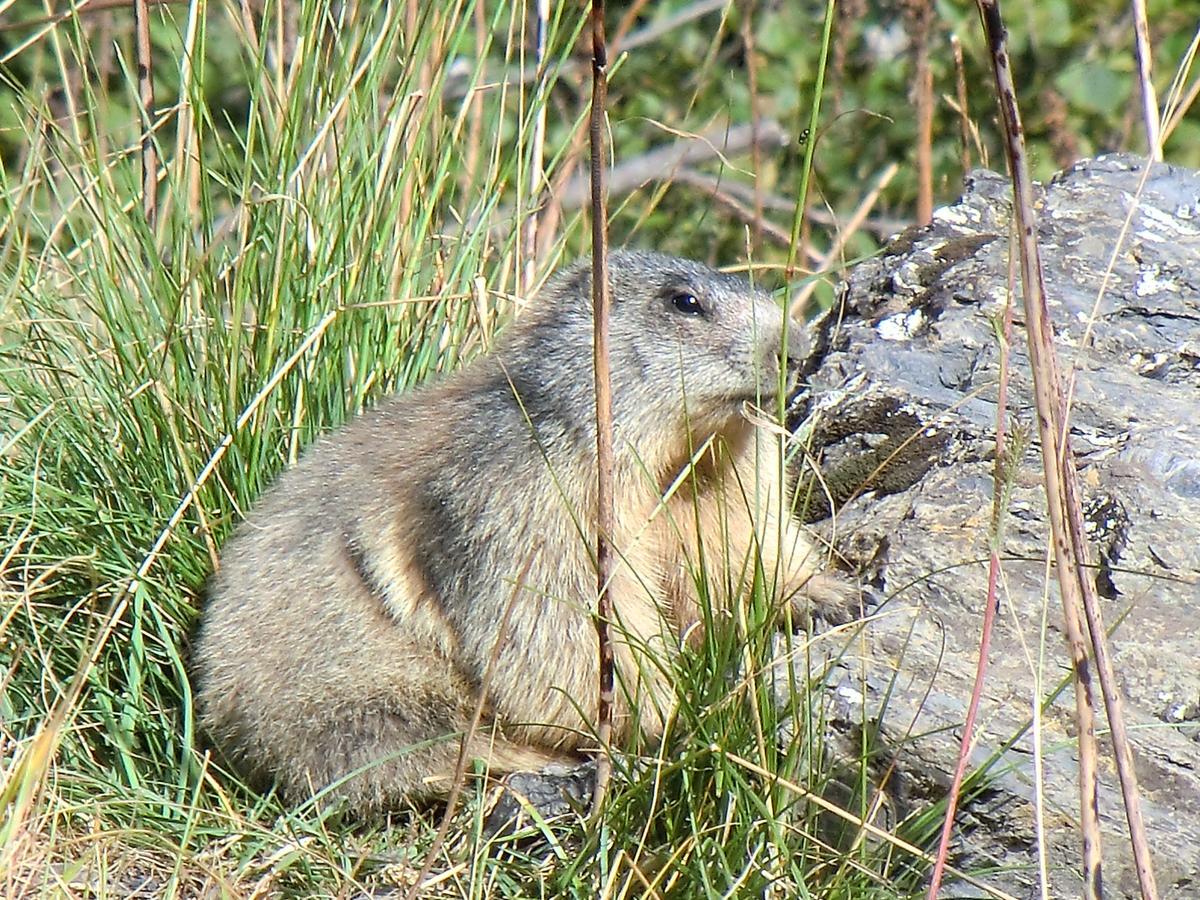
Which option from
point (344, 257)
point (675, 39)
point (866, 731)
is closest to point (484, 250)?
point (344, 257)

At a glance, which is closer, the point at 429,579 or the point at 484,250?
the point at 429,579

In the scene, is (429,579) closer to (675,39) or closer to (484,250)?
(484,250)

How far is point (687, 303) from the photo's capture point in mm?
3588

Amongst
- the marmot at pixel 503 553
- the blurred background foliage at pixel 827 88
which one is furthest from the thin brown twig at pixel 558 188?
the blurred background foliage at pixel 827 88

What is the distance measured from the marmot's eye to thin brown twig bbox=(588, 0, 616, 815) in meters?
0.65

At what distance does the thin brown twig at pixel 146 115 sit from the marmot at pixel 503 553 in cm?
107

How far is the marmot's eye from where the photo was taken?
3570mm

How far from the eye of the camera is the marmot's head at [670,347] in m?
3.47

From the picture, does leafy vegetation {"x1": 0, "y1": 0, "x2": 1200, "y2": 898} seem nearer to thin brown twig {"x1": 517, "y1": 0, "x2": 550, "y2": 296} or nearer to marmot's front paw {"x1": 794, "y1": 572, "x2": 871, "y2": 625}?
thin brown twig {"x1": 517, "y1": 0, "x2": 550, "y2": 296}

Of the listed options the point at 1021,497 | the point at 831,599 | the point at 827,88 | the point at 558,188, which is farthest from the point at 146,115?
the point at 827,88

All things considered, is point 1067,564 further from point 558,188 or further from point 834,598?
point 558,188

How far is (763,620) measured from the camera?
298 centimetres

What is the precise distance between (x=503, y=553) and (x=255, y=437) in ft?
2.82

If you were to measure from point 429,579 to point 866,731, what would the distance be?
1.23 meters
